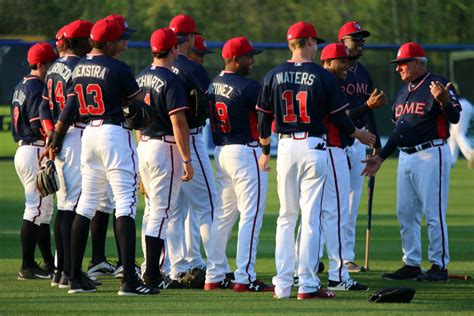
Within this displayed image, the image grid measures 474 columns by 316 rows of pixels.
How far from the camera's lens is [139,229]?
51.2 ft

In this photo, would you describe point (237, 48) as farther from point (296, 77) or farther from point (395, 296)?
point (395, 296)

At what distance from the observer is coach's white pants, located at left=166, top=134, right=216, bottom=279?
36.6 ft

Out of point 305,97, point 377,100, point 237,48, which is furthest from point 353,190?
point 305,97

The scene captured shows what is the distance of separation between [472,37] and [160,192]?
36.3m

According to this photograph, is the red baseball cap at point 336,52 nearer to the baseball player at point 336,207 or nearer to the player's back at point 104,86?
the baseball player at point 336,207

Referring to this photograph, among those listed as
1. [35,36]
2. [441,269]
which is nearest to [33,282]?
[441,269]

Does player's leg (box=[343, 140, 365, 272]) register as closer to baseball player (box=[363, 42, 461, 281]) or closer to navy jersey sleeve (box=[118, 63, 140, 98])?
baseball player (box=[363, 42, 461, 281])

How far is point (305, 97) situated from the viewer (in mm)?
9984

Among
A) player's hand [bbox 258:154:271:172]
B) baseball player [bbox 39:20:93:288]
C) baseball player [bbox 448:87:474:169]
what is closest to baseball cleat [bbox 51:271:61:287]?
baseball player [bbox 39:20:93:288]

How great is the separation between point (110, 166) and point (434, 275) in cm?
338

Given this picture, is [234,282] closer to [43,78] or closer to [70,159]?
[70,159]

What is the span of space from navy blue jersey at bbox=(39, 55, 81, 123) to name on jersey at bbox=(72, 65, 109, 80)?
30 centimetres

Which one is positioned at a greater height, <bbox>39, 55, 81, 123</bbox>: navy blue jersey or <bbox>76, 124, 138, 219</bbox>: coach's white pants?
<bbox>39, 55, 81, 123</bbox>: navy blue jersey

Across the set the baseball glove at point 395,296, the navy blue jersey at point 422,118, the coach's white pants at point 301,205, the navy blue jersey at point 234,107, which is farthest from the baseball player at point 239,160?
the navy blue jersey at point 422,118
